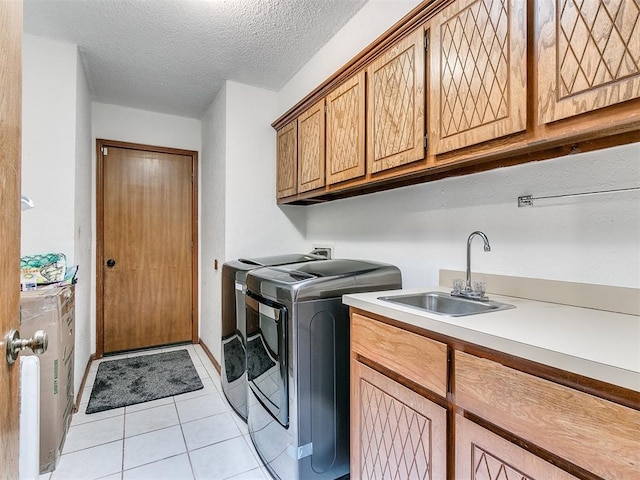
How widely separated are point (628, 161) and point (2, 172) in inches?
67.2

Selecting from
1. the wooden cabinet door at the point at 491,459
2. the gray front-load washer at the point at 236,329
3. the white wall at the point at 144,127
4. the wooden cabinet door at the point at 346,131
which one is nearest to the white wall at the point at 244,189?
the gray front-load washer at the point at 236,329

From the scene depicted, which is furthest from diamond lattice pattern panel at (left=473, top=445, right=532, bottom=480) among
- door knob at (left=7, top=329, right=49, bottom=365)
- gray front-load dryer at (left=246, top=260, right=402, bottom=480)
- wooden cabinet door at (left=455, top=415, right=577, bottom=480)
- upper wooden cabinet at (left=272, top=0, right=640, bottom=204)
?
door knob at (left=7, top=329, right=49, bottom=365)

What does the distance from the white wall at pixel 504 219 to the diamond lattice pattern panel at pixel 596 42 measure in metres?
0.34

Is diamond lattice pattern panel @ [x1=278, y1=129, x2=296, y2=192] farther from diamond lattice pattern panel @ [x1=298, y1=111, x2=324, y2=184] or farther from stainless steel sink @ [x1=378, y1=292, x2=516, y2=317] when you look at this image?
stainless steel sink @ [x1=378, y1=292, x2=516, y2=317]

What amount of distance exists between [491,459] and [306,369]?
33.0 inches

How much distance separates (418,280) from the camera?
182 centimetres

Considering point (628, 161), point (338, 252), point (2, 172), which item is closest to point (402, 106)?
point (628, 161)

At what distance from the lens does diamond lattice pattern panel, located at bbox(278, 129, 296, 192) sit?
258 centimetres

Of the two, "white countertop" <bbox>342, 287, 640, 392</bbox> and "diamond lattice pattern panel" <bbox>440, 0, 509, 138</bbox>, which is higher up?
"diamond lattice pattern panel" <bbox>440, 0, 509, 138</bbox>

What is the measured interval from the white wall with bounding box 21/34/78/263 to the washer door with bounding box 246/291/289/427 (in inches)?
55.3

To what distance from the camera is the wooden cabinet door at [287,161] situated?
2.55 meters

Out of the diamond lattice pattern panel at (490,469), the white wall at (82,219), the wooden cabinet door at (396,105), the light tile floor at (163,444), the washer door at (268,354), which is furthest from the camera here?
the white wall at (82,219)

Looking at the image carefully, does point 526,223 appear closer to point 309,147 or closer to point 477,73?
point 477,73

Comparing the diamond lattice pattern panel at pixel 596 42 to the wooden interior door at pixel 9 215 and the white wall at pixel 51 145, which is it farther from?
the white wall at pixel 51 145
